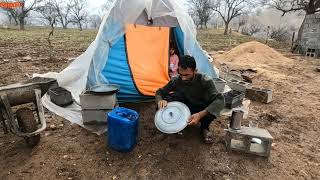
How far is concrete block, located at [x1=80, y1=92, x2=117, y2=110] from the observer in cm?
361

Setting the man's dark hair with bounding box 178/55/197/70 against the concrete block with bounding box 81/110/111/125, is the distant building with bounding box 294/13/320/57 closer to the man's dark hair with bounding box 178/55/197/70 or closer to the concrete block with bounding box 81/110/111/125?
the man's dark hair with bounding box 178/55/197/70

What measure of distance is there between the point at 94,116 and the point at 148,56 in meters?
1.69

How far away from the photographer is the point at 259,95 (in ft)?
17.1

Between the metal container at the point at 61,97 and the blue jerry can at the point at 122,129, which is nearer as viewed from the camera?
the blue jerry can at the point at 122,129

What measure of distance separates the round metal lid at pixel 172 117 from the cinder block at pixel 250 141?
0.66 metres

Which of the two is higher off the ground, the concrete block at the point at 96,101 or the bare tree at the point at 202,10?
the bare tree at the point at 202,10

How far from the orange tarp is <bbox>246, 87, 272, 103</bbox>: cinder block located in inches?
66.8

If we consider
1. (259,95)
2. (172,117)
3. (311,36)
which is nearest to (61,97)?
(172,117)

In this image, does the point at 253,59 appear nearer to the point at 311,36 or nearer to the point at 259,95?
the point at 311,36

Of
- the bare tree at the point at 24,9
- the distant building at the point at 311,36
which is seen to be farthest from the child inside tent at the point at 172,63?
the bare tree at the point at 24,9

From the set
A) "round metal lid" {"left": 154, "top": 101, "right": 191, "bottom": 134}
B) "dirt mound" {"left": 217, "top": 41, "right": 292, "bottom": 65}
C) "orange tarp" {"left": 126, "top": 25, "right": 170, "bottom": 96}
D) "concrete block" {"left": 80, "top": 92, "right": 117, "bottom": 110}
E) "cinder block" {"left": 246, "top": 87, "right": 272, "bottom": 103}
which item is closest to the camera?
"round metal lid" {"left": 154, "top": 101, "right": 191, "bottom": 134}

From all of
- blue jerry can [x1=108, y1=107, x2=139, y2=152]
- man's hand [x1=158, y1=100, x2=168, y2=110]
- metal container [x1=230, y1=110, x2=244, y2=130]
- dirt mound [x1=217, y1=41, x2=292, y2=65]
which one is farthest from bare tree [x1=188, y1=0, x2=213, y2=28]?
blue jerry can [x1=108, y1=107, x2=139, y2=152]

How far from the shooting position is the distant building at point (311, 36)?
1233cm

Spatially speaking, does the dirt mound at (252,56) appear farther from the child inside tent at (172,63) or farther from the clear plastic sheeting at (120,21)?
the clear plastic sheeting at (120,21)
